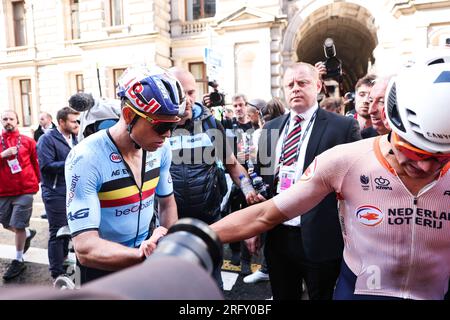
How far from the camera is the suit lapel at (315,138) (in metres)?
2.73

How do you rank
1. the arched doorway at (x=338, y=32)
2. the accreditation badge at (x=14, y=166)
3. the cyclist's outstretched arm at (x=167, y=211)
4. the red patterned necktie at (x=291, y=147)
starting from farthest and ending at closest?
1. the arched doorway at (x=338, y=32)
2. the accreditation badge at (x=14, y=166)
3. the red patterned necktie at (x=291, y=147)
4. the cyclist's outstretched arm at (x=167, y=211)

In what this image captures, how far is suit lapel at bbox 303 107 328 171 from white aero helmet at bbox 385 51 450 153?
134 cm

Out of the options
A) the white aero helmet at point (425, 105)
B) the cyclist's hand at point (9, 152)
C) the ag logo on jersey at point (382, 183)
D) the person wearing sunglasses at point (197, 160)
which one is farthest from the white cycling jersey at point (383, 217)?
the cyclist's hand at point (9, 152)

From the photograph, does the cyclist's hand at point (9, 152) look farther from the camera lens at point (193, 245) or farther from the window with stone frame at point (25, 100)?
the window with stone frame at point (25, 100)

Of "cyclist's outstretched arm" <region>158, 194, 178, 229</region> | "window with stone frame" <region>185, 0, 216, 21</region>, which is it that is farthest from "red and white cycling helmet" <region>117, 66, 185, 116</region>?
"window with stone frame" <region>185, 0, 216, 21</region>

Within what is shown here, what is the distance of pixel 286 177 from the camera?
2.86 metres

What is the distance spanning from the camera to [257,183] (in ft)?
9.93

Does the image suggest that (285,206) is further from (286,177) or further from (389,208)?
(286,177)

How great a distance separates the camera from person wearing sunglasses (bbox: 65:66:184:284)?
5.31 feet

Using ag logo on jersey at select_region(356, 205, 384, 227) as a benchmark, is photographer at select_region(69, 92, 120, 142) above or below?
above

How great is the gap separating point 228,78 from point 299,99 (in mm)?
11953

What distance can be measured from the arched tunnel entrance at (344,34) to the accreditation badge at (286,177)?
334 inches

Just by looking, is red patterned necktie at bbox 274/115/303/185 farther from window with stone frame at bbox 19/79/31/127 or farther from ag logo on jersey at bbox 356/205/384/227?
window with stone frame at bbox 19/79/31/127
